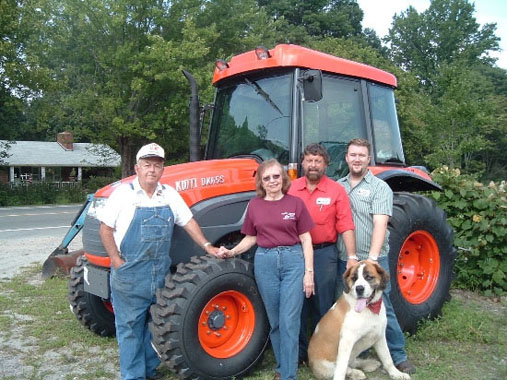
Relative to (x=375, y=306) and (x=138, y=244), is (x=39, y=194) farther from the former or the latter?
(x=375, y=306)

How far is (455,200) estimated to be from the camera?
6422mm

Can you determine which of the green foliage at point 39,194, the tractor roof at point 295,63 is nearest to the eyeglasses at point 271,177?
the tractor roof at point 295,63

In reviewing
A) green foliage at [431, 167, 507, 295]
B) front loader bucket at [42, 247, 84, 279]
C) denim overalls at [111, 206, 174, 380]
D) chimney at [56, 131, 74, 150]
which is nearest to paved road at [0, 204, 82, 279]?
front loader bucket at [42, 247, 84, 279]

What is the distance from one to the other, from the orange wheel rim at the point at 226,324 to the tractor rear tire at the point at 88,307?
1.39 m

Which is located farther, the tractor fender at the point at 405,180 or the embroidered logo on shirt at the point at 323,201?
the tractor fender at the point at 405,180

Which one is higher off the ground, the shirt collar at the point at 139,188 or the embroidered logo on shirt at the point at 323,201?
the shirt collar at the point at 139,188

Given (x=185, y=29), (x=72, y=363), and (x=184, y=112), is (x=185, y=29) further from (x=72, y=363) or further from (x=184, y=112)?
(x=72, y=363)

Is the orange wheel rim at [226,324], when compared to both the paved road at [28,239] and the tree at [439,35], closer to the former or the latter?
the paved road at [28,239]

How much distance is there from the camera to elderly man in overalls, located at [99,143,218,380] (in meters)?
3.57

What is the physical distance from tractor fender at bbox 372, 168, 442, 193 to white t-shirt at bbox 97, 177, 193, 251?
83.0 inches

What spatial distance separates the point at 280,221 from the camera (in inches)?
140

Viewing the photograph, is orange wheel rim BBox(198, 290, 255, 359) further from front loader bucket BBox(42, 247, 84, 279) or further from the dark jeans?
front loader bucket BBox(42, 247, 84, 279)

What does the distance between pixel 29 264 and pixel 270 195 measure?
627 cm

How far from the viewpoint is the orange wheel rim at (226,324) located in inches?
148
